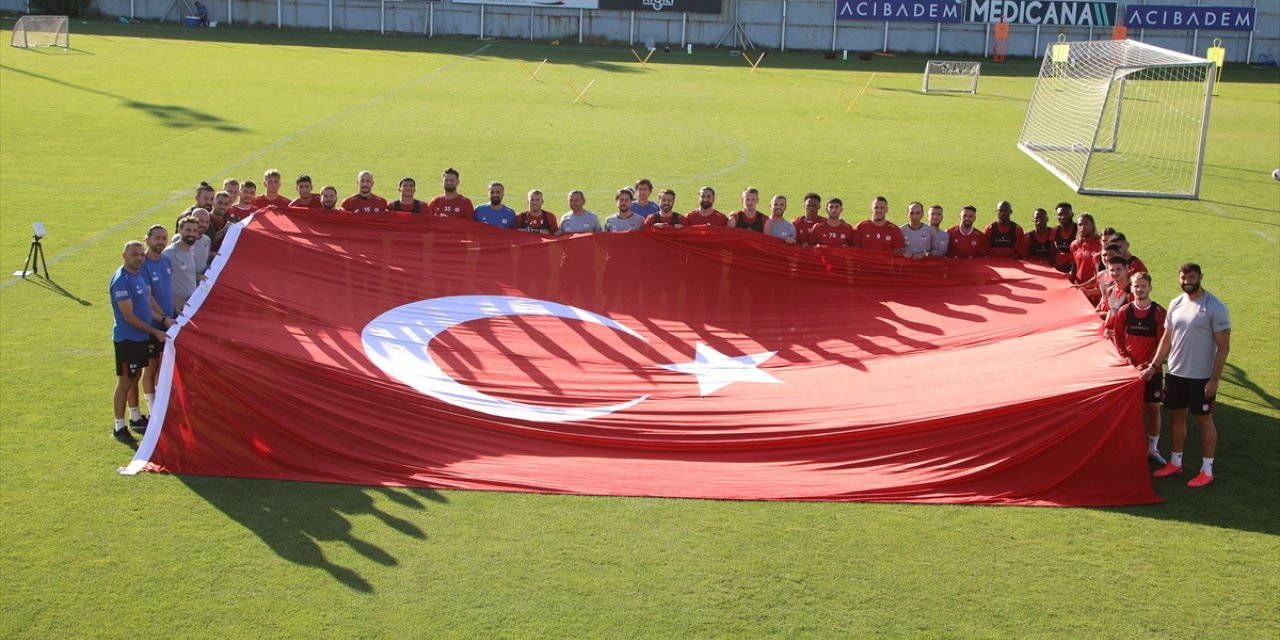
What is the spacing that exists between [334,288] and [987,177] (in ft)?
44.6

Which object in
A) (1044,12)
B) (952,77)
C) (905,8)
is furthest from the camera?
(905,8)

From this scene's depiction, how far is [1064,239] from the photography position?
1159 cm

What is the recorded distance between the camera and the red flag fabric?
836cm

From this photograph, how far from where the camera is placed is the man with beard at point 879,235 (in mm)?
11492

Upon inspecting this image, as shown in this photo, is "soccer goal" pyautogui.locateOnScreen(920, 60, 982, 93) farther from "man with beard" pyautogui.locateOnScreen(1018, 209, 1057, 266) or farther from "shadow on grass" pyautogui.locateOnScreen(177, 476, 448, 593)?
"shadow on grass" pyautogui.locateOnScreen(177, 476, 448, 593)

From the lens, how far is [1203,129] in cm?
1867

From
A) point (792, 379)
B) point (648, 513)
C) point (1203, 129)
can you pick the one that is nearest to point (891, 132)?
point (1203, 129)

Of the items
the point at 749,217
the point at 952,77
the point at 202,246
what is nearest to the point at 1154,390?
the point at 749,217

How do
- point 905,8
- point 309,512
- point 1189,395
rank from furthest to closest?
point 905,8 → point 1189,395 → point 309,512

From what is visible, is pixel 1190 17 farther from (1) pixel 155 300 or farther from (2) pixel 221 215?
(1) pixel 155 300

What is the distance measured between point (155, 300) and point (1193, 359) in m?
8.29

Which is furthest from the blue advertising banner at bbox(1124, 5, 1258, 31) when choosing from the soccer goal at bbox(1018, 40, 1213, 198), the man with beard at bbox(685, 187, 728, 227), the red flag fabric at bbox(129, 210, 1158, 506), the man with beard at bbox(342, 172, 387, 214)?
the man with beard at bbox(342, 172, 387, 214)

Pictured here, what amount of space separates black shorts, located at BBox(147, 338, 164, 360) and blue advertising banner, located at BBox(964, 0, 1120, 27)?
3664 centimetres

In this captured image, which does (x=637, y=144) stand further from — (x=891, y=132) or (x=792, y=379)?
(x=792, y=379)
